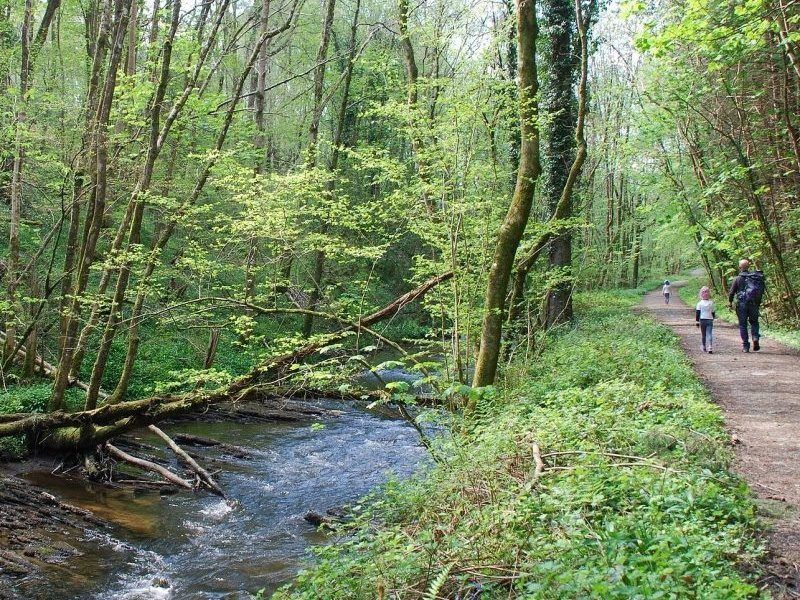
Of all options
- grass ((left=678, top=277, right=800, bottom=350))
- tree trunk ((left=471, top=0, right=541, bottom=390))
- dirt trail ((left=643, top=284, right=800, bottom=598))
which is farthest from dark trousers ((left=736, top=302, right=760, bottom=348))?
tree trunk ((left=471, top=0, right=541, bottom=390))

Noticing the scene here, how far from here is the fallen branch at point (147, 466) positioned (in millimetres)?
9789

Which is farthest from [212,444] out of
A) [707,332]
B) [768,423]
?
[707,332]

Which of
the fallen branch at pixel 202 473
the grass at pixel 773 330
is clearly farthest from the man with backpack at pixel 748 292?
the fallen branch at pixel 202 473

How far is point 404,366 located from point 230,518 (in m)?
3.82

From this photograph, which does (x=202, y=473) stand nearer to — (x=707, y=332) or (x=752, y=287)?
(x=707, y=332)

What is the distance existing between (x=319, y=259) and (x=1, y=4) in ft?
33.0

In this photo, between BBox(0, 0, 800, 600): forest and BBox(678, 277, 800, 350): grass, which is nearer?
BBox(0, 0, 800, 600): forest

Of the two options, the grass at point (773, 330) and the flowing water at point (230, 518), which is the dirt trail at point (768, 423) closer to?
the grass at point (773, 330)

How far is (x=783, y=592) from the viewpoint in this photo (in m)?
3.65

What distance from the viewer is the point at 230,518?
8703mm

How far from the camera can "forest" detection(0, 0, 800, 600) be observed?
14.9 feet

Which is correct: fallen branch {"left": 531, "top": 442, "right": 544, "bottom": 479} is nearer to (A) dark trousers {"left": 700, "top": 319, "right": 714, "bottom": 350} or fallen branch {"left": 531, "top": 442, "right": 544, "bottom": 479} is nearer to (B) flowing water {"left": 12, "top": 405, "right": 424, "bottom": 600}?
(B) flowing water {"left": 12, "top": 405, "right": 424, "bottom": 600}

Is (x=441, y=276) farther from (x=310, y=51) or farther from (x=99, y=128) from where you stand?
(x=310, y=51)

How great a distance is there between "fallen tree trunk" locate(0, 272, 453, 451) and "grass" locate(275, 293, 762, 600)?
327 cm
